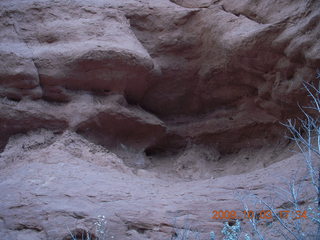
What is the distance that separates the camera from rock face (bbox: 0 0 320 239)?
4910 mm

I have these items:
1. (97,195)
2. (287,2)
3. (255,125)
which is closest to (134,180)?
(97,195)

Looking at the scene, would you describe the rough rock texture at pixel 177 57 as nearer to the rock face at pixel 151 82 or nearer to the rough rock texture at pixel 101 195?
the rock face at pixel 151 82

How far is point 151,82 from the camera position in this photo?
5.82 metres

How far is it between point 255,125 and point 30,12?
2979 millimetres

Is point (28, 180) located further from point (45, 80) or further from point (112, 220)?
point (45, 80)
